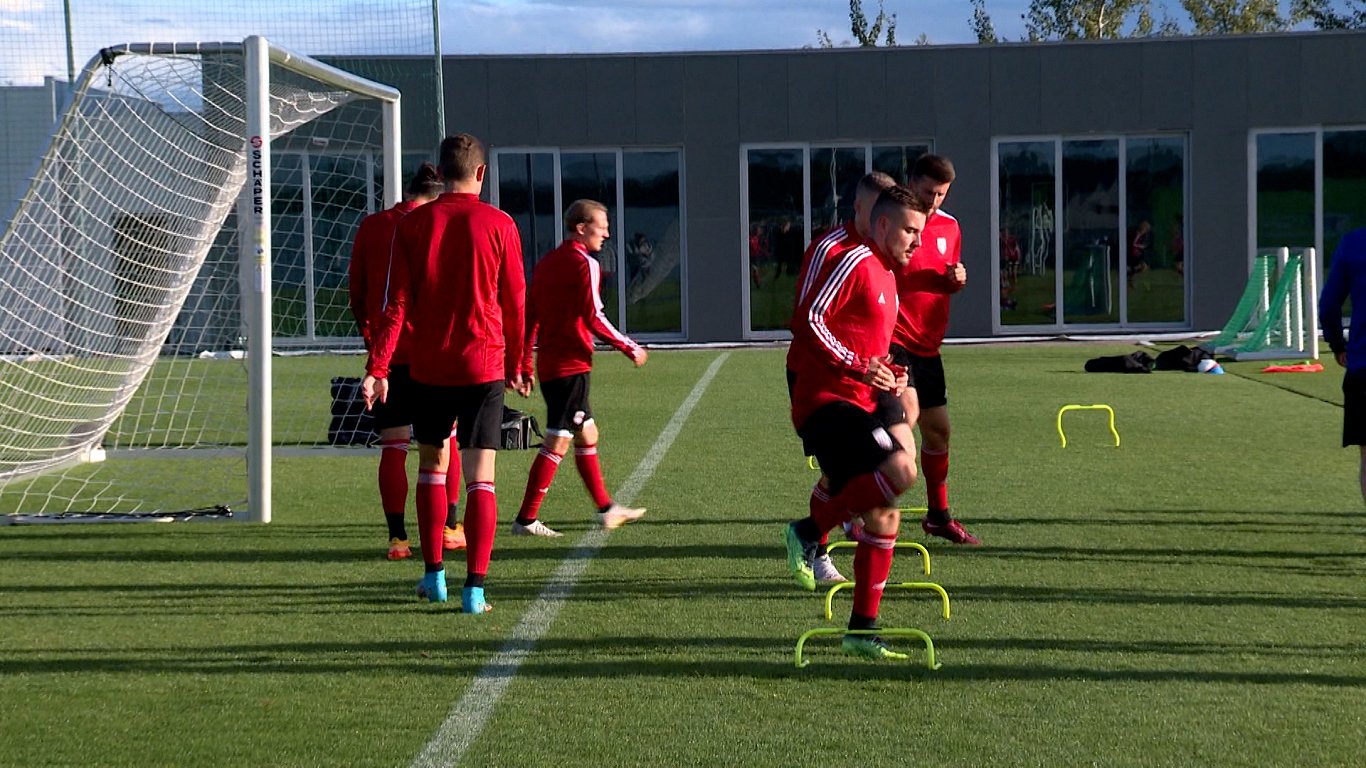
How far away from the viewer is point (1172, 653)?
5.88 m

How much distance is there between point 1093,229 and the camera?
2788cm

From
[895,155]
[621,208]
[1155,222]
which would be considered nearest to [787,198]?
[895,155]

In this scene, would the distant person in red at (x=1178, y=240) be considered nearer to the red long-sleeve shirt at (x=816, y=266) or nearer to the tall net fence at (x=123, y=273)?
the tall net fence at (x=123, y=273)

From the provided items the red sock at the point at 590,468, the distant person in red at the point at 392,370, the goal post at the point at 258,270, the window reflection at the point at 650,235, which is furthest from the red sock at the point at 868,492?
the window reflection at the point at 650,235

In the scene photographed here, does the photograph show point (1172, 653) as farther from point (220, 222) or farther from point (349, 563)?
point (220, 222)

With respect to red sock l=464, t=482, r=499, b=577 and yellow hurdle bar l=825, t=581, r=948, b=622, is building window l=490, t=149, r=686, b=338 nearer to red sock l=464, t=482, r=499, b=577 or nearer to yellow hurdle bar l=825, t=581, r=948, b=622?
red sock l=464, t=482, r=499, b=577

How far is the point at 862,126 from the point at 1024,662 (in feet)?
74.5

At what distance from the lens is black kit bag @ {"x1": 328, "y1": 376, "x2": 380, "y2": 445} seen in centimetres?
1312

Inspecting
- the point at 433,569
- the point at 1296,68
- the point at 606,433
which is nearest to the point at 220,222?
the point at 606,433

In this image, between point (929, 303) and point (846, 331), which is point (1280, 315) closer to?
point (929, 303)

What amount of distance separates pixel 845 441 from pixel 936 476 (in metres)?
2.65

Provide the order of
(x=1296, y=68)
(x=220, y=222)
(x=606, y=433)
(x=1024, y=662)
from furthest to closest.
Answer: (x=1296, y=68) < (x=606, y=433) < (x=220, y=222) < (x=1024, y=662)

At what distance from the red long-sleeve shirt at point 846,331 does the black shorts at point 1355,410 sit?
2549 mm

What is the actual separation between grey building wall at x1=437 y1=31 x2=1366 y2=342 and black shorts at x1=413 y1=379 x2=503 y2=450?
21.4 metres
